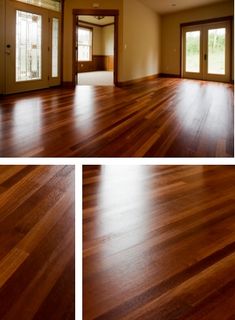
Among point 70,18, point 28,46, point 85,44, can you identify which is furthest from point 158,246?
point 85,44

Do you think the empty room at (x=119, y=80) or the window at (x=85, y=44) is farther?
the window at (x=85, y=44)

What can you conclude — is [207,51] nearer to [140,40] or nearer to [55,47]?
[140,40]

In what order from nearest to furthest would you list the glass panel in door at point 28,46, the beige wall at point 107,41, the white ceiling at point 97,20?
the glass panel in door at point 28,46, the white ceiling at point 97,20, the beige wall at point 107,41

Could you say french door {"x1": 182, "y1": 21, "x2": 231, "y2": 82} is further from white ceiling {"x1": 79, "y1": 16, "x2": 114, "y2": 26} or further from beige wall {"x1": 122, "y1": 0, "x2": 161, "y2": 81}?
white ceiling {"x1": 79, "y1": 16, "x2": 114, "y2": 26}

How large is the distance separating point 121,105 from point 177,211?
3352 millimetres

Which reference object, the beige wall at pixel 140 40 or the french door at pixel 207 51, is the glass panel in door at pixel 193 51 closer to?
the french door at pixel 207 51

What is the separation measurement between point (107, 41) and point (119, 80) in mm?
6842

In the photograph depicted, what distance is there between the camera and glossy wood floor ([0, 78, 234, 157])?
2.88 metres

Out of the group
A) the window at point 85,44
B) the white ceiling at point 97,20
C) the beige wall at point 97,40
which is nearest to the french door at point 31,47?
the white ceiling at point 97,20

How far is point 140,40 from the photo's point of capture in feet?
30.0

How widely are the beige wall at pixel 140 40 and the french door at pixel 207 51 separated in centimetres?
92

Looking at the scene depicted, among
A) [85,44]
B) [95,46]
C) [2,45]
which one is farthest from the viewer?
[95,46]

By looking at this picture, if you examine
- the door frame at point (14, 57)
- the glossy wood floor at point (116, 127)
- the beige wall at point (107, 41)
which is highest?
the beige wall at point (107, 41)

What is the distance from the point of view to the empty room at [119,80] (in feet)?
10.2
